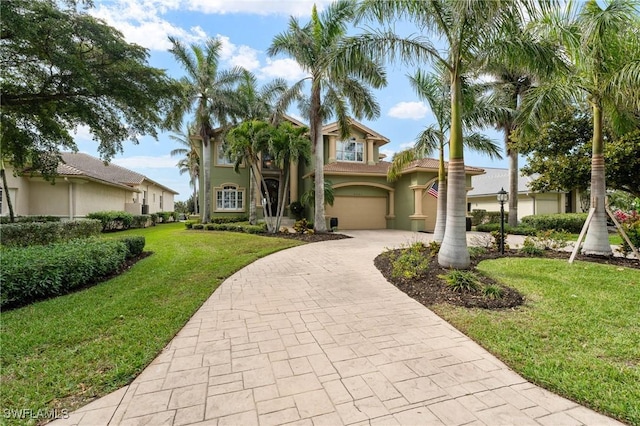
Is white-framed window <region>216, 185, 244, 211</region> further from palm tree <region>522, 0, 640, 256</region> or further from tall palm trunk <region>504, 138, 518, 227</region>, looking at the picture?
palm tree <region>522, 0, 640, 256</region>

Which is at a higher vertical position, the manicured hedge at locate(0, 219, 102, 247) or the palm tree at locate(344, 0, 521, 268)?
the palm tree at locate(344, 0, 521, 268)

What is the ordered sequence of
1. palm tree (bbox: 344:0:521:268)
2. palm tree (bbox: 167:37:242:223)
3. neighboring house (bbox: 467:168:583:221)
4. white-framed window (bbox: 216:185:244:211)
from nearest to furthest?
palm tree (bbox: 344:0:521:268) → palm tree (bbox: 167:37:242:223) → white-framed window (bbox: 216:185:244:211) → neighboring house (bbox: 467:168:583:221)

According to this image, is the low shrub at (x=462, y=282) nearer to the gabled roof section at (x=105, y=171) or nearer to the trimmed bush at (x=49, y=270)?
the trimmed bush at (x=49, y=270)

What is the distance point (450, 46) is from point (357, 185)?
11791 millimetres

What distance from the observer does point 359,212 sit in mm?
18766

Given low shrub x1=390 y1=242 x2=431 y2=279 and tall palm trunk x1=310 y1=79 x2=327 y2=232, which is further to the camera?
tall palm trunk x1=310 y1=79 x2=327 y2=232

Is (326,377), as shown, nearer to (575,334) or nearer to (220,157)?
(575,334)

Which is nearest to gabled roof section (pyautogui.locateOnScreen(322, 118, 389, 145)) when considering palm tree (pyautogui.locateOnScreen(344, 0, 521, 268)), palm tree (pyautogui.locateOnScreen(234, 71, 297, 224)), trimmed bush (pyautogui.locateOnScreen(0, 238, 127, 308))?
palm tree (pyautogui.locateOnScreen(234, 71, 297, 224))

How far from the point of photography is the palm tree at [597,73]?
6398 mm

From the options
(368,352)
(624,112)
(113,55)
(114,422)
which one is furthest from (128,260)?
(624,112)

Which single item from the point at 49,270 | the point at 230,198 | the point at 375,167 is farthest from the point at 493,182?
the point at 49,270

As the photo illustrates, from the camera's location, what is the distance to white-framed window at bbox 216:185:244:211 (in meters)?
21.1

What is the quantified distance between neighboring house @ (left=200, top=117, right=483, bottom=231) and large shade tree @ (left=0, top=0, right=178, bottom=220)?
434 inches

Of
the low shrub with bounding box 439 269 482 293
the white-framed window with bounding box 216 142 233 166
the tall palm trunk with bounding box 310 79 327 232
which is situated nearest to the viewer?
the low shrub with bounding box 439 269 482 293
